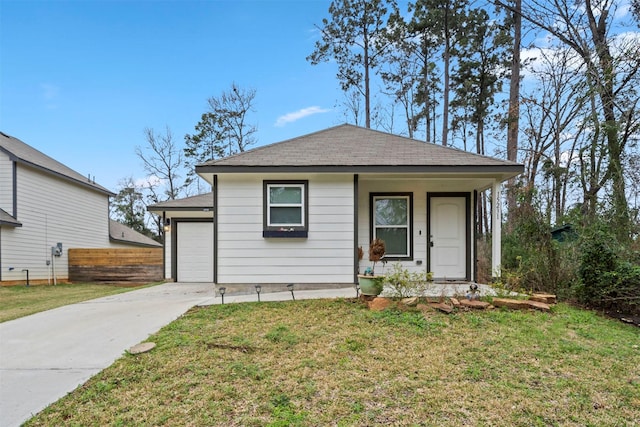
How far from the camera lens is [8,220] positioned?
445 inches

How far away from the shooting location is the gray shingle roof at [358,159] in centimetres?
663

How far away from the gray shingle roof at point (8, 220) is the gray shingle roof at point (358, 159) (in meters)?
9.24

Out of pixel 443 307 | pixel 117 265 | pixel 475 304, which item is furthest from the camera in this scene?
pixel 117 265

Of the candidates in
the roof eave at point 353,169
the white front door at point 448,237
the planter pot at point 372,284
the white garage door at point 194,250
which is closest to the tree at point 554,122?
the white front door at point 448,237

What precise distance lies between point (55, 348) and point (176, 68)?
13349 mm

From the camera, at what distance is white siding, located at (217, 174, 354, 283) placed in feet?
22.5

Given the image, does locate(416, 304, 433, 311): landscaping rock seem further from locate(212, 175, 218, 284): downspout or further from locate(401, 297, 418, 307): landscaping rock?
locate(212, 175, 218, 284): downspout

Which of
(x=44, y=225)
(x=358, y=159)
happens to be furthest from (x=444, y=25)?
(x=44, y=225)

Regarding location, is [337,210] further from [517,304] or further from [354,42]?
[354,42]

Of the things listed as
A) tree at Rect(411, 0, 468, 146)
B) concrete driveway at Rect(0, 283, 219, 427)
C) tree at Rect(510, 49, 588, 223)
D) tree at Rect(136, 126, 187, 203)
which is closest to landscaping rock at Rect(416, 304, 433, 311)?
concrete driveway at Rect(0, 283, 219, 427)

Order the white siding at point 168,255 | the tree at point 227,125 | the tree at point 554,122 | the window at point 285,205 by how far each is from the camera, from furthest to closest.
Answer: the tree at point 227,125, the white siding at point 168,255, the tree at point 554,122, the window at point 285,205

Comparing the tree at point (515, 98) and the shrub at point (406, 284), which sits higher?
the tree at point (515, 98)

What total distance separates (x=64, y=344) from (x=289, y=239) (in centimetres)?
389

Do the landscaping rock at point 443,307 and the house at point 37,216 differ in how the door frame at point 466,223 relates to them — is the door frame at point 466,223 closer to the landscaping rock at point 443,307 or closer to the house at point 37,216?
the landscaping rock at point 443,307
